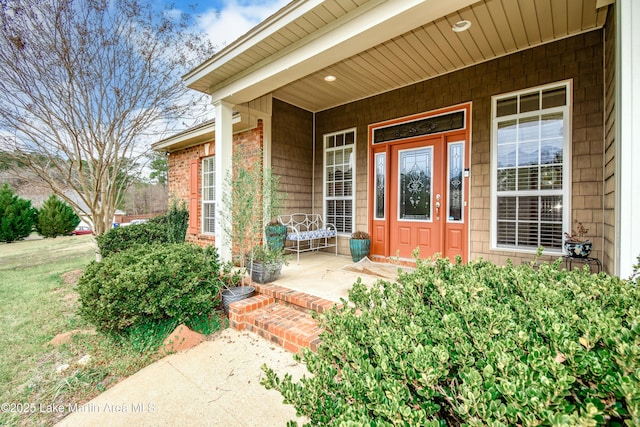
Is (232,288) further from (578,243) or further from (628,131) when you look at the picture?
(578,243)

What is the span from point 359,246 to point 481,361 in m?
3.94

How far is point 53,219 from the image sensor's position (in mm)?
10461

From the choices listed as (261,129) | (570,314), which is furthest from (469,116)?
(570,314)

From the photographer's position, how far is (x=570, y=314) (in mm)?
1013

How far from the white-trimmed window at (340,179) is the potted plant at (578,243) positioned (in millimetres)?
3030

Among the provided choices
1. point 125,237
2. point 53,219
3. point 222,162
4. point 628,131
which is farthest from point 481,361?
point 53,219

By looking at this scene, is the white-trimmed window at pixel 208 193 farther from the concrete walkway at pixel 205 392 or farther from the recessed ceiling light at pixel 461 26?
the recessed ceiling light at pixel 461 26

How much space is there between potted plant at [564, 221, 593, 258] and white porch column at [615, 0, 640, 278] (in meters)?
1.22

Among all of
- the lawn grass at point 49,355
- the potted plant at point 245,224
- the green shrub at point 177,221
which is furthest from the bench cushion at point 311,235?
the green shrub at point 177,221

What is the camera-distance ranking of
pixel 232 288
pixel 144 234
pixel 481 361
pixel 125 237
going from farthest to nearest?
pixel 144 234, pixel 125 237, pixel 232 288, pixel 481 361

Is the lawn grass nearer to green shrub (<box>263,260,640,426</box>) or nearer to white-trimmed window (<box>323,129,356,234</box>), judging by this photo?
green shrub (<box>263,260,640,426</box>)

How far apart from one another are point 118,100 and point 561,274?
6.15m

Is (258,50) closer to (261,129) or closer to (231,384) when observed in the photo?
(261,129)

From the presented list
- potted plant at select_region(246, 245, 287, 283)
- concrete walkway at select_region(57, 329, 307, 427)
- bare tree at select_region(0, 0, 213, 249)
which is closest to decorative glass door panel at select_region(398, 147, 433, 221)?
potted plant at select_region(246, 245, 287, 283)
